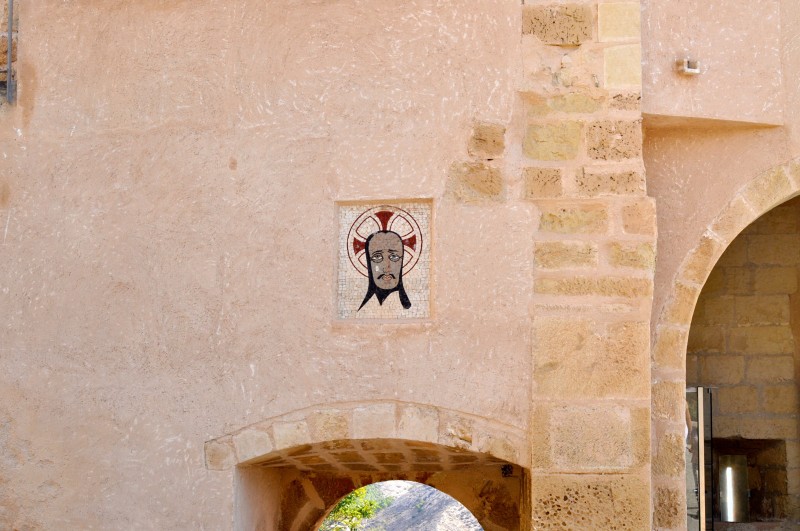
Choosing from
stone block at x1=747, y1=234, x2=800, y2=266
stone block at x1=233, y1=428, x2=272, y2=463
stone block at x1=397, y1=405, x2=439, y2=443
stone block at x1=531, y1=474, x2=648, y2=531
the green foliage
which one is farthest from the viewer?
the green foliage

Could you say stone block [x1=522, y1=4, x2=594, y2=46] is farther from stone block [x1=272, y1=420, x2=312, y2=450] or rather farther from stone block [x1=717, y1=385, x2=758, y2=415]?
stone block [x1=717, y1=385, x2=758, y2=415]

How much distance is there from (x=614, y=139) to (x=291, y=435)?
182cm

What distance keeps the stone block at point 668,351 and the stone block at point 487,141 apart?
111cm

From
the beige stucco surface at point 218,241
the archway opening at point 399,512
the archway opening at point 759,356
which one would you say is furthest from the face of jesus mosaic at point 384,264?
the archway opening at point 399,512

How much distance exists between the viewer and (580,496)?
4266 mm

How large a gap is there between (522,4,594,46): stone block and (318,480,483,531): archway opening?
534 centimetres

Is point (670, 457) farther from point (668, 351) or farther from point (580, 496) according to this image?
point (580, 496)

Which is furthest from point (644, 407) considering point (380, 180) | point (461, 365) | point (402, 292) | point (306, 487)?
point (306, 487)

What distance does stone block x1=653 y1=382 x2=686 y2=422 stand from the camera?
4.72 metres

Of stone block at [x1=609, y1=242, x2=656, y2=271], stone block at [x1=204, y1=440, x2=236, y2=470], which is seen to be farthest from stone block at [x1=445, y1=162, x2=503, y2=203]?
stone block at [x1=204, y1=440, x2=236, y2=470]

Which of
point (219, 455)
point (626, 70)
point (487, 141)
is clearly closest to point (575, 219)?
point (487, 141)

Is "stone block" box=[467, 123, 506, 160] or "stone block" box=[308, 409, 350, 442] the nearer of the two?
"stone block" box=[308, 409, 350, 442]

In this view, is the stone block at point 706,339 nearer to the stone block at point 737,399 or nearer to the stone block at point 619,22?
the stone block at point 737,399

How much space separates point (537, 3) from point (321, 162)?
114 cm
